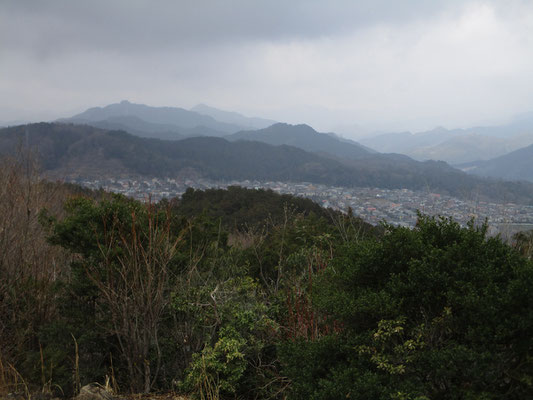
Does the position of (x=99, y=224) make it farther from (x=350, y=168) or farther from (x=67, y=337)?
(x=350, y=168)

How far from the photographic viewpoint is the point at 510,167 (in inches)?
4269

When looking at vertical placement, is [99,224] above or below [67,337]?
above

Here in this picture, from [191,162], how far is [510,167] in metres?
99.1

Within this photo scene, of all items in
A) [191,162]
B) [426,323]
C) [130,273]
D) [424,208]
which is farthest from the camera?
[191,162]

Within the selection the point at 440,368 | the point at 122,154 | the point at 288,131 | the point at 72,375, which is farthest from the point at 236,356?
the point at 288,131

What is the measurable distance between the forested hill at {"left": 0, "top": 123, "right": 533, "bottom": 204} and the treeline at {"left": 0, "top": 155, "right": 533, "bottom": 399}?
195 feet

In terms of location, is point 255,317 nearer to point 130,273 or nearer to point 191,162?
point 130,273

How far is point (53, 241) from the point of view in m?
3.82

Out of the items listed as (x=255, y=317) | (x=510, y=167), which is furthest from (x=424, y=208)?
(x=510, y=167)

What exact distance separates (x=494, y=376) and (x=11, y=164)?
7.00 m

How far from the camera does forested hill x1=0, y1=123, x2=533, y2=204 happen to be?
67625mm

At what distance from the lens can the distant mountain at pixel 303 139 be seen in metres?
156

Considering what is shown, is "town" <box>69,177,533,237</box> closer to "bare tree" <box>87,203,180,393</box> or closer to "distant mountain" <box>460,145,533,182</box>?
"bare tree" <box>87,203,180,393</box>

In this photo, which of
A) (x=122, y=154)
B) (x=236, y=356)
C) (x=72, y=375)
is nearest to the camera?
(x=236, y=356)
